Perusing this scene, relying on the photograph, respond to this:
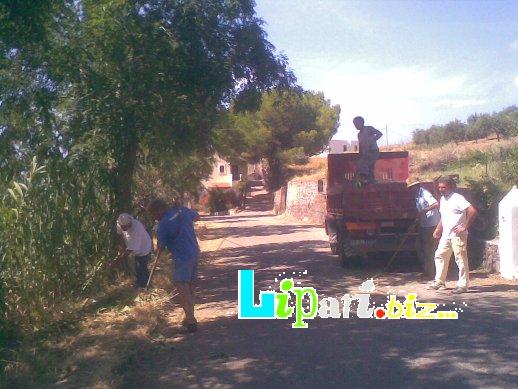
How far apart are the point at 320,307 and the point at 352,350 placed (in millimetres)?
2078

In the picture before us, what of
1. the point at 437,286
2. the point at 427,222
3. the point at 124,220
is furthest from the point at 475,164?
the point at 124,220

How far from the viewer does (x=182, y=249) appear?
8234 millimetres

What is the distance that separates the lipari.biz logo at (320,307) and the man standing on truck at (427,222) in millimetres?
1750

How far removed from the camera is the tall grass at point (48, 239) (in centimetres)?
807

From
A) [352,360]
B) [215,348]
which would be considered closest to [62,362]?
[215,348]

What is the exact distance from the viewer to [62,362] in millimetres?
6855

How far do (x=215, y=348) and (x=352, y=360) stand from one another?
1.66 m

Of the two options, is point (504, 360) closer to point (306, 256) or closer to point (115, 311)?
point (115, 311)

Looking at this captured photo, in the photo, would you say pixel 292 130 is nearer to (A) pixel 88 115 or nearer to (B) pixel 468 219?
(A) pixel 88 115

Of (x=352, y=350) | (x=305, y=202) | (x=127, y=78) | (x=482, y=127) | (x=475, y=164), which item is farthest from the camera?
(x=482, y=127)

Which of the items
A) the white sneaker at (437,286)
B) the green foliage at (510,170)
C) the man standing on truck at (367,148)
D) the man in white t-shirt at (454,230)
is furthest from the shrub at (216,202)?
the man in white t-shirt at (454,230)

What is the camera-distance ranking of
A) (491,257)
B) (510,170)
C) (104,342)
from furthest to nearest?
(510,170)
(491,257)
(104,342)

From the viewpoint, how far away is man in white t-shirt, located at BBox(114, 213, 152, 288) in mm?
10255

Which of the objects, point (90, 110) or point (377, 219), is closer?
point (90, 110)
